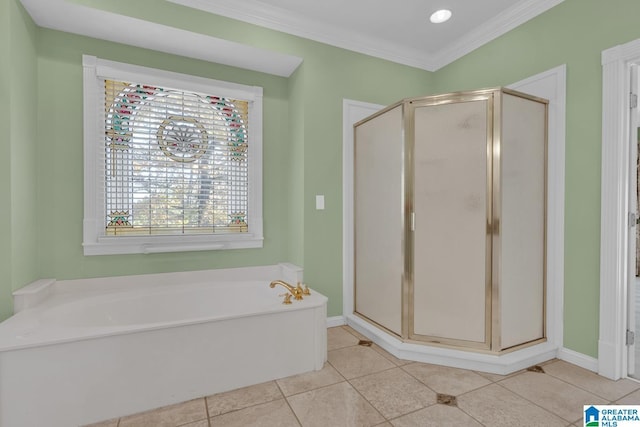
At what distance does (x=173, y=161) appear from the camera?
2.54 metres

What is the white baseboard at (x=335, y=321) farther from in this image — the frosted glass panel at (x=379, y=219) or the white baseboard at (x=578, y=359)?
the white baseboard at (x=578, y=359)

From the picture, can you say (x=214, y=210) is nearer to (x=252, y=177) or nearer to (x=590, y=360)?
(x=252, y=177)

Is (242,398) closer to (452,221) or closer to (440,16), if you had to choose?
(452,221)

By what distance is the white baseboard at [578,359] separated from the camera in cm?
193

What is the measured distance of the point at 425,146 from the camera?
215 cm

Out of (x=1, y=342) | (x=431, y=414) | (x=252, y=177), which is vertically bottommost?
(x=431, y=414)

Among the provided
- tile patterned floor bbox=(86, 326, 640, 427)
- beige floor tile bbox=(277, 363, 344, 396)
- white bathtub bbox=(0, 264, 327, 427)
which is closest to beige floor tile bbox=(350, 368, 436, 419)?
tile patterned floor bbox=(86, 326, 640, 427)

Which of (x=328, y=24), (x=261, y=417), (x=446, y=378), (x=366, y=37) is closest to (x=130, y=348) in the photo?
(x=261, y=417)

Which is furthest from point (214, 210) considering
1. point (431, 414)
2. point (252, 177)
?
point (431, 414)

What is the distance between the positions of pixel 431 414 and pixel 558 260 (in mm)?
1416

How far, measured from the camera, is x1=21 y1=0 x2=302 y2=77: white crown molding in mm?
2018

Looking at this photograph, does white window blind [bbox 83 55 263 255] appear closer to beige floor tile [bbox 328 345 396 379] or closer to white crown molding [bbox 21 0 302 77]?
white crown molding [bbox 21 0 302 77]

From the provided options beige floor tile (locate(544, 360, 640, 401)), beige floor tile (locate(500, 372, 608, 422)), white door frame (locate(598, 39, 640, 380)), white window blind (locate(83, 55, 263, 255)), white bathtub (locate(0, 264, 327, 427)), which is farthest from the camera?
white window blind (locate(83, 55, 263, 255))

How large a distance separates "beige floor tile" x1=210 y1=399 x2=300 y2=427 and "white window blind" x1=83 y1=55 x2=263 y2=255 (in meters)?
1.38
